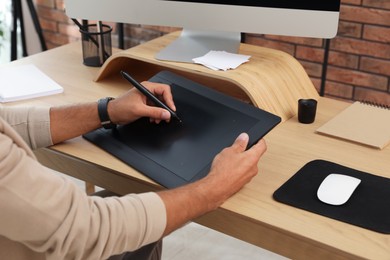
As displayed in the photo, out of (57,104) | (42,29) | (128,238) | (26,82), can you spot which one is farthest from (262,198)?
(42,29)

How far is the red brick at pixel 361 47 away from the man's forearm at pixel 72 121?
1.47 meters

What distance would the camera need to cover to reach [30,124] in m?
1.31

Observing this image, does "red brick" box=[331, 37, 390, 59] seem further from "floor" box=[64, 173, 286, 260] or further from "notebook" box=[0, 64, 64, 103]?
"notebook" box=[0, 64, 64, 103]

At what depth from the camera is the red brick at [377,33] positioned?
7.87 feet

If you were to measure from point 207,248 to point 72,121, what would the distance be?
38.2 inches

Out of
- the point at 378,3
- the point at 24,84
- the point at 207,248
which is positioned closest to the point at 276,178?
the point at 24,84

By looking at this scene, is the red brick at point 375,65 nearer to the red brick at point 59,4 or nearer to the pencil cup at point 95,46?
the pencil cup at point 95,46

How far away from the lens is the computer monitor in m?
1.40

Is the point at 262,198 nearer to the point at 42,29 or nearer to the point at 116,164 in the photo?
the point at 116,164

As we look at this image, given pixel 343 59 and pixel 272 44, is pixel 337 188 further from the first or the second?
pixel 272 44

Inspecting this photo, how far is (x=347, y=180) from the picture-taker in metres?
1.10

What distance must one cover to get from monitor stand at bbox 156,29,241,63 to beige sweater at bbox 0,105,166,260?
0.64 meters

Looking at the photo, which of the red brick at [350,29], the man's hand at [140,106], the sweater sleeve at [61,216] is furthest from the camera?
the red brick at [350,29]

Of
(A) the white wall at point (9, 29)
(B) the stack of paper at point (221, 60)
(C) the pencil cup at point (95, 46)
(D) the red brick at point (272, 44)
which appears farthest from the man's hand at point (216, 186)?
(A) the white wall at point (9, 29)
